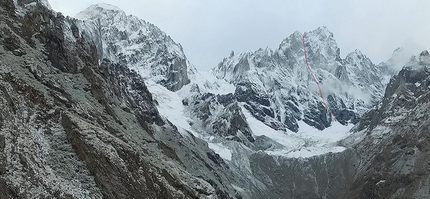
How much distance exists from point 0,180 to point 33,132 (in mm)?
8897

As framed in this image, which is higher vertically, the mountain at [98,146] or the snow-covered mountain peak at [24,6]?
the snow-covered mountain peak at [24,6]

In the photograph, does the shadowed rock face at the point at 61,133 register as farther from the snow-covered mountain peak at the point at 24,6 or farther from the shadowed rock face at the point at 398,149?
the shadowed rock face at the point at 398,149

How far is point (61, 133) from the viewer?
4931 cm

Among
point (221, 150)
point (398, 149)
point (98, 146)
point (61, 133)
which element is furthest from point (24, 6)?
point (398, 149)

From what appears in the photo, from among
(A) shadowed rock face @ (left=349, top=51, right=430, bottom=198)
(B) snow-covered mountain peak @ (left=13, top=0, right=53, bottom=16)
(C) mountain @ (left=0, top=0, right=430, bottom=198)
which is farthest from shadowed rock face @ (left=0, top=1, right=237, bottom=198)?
(A) shadowed rock face @ (left=349, top=51, right=430, bottom=198)

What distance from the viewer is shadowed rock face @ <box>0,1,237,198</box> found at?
1683 inches

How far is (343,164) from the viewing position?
536 ft

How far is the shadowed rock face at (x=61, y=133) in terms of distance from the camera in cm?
4275

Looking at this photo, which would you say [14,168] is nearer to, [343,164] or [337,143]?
[343,164]

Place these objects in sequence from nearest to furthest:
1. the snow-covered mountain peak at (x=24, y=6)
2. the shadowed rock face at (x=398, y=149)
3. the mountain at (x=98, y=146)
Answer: the mountain at (x=98, y=146)
the snow-covered mountain peak at (x=24, y=6)
the shadowed rock face at (x=398, y=149)

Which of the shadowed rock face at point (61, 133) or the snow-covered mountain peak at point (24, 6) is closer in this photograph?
the shadowed rock face at point (61, 133)

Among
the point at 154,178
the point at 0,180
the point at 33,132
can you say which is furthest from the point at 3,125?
the point at 154,178

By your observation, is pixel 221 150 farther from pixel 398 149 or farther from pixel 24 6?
pixel 24 6

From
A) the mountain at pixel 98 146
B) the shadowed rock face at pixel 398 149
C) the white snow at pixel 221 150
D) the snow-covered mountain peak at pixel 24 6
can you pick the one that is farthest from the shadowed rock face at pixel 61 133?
the shadowed rock face at pixel 398 149
